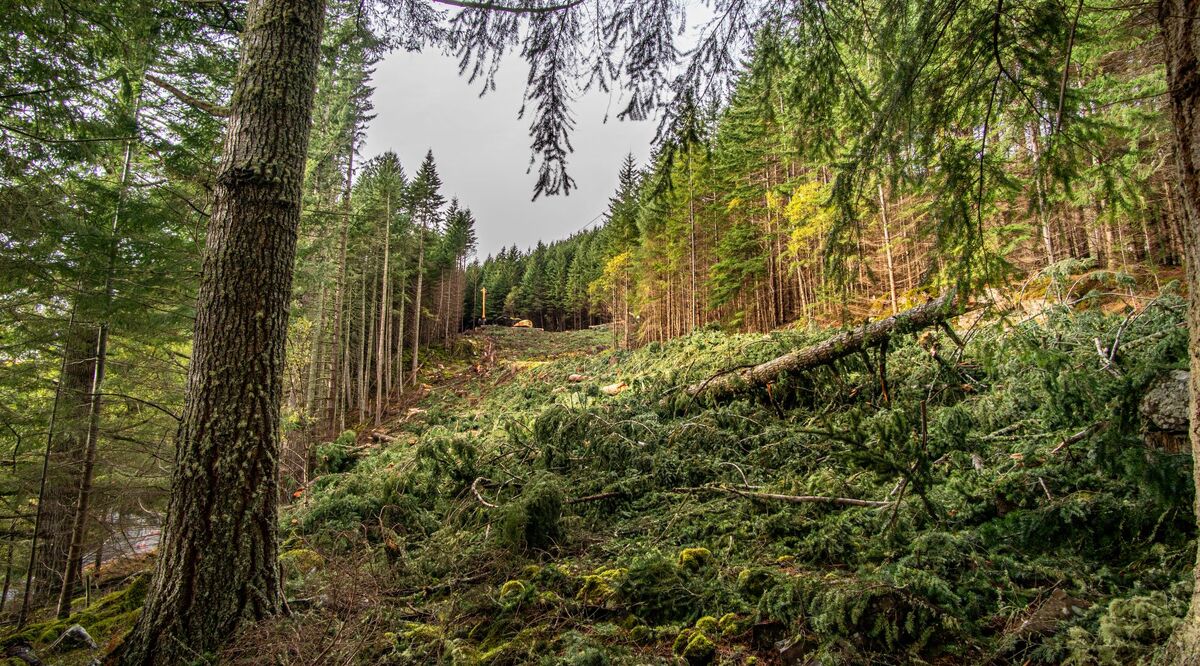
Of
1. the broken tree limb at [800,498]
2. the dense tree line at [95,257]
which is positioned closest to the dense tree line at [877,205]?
the broken tree limb at [800,498]

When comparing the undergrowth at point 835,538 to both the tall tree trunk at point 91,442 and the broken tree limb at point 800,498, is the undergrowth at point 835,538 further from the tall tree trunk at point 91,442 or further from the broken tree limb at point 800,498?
the tall tree trunk at point 91,442

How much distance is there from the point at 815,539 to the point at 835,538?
11 cm

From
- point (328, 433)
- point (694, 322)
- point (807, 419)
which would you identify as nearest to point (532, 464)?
point (807, 419)

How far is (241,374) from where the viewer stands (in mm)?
2684

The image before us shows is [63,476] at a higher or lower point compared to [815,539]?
lower

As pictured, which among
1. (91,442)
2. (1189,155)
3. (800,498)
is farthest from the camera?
(91,442)

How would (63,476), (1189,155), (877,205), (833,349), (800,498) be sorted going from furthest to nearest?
(63,476), (833,349), (800,498), (877,205), (1189,155)

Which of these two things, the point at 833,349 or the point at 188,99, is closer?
the point at 188,99

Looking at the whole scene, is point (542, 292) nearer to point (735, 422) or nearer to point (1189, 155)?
point (735, 422)

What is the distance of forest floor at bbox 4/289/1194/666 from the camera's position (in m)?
1.90

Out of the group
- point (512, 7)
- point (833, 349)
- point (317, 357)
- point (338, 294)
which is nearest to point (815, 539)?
point (833, 349)

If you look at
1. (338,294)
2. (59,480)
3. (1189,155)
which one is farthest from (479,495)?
(338,294)

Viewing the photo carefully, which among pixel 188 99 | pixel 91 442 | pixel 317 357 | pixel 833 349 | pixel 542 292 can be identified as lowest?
pixel 91 442

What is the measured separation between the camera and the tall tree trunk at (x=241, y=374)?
2.48m
